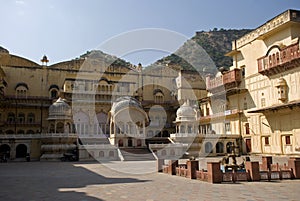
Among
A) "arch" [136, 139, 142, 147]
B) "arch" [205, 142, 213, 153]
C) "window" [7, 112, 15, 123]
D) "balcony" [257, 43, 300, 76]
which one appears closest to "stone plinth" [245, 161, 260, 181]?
"balcony" [257, 43, 300, 76]

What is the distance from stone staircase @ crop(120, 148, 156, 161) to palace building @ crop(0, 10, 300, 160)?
0.39 feet

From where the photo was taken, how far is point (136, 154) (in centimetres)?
2972

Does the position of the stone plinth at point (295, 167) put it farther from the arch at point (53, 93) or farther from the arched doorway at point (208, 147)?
the arch at point (53, 93)

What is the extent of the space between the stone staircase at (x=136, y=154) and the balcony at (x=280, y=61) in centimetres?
1477

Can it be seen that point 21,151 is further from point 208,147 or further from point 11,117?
point 208,147

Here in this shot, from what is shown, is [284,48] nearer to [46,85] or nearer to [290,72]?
[290,72]

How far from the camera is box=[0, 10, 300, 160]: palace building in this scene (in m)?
29.4

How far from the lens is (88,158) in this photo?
1161 inches

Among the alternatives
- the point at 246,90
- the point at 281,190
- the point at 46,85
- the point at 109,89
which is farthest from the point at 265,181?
the point at 46,85

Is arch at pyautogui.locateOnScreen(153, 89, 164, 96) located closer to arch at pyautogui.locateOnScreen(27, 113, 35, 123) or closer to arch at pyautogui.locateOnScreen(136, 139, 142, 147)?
arch at pyautogui.locateOnScreen(136, 139, 142, 147)

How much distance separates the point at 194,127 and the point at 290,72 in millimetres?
13402

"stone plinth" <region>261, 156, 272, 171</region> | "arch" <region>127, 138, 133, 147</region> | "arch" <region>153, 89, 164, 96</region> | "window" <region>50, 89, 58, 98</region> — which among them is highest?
"arch" <region>153, 89, 164, 96</region>

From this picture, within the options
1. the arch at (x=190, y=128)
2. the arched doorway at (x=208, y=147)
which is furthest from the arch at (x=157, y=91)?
the arched doorway at (x=208, y=147)

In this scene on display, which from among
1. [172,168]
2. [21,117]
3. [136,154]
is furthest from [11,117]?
[172,168]
